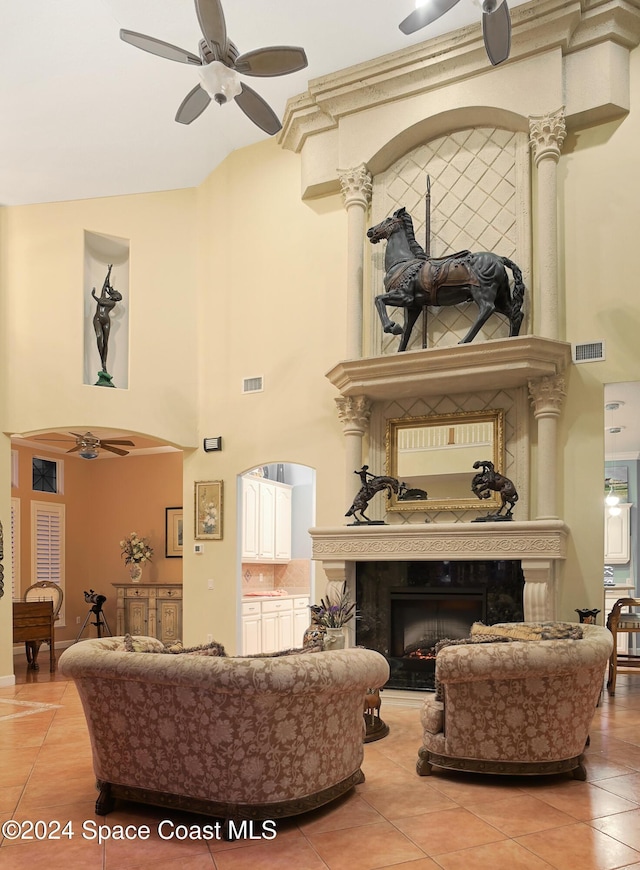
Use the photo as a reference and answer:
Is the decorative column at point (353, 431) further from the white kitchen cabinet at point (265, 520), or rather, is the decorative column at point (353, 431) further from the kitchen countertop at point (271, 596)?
the kitchen countertop at point (271, 596)

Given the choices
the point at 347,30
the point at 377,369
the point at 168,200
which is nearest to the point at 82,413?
the point at 168,200

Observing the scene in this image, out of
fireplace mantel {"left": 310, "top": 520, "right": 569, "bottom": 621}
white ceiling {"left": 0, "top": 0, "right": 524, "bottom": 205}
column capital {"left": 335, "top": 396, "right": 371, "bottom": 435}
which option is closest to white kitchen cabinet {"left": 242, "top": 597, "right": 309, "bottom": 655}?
fireplace mantel {"left": 310, "top": 520, "right": 569, "bottom": 621}

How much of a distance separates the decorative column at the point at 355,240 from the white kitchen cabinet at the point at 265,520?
258 centimetres

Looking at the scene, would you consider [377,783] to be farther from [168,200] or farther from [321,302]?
[168,200]

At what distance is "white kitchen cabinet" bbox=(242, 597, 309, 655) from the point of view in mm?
9078

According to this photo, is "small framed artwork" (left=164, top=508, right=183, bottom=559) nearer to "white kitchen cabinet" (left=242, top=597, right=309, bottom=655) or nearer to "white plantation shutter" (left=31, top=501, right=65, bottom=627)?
"white plantation shutter" (left=31, top=501, right=65, bottom=627)

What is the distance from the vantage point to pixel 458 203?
7543 millimetres

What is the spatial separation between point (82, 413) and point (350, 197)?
147 inches

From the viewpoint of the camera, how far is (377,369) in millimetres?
7098

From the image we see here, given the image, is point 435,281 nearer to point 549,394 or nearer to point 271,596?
point 549,394

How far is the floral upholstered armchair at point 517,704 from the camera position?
3.89 metres

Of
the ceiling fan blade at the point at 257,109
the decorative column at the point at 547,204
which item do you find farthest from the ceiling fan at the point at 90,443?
the decorative column at the point at 547,204

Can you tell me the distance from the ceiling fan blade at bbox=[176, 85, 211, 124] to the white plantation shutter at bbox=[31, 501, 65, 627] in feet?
22.6

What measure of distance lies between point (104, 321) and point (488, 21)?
5.18 meters
